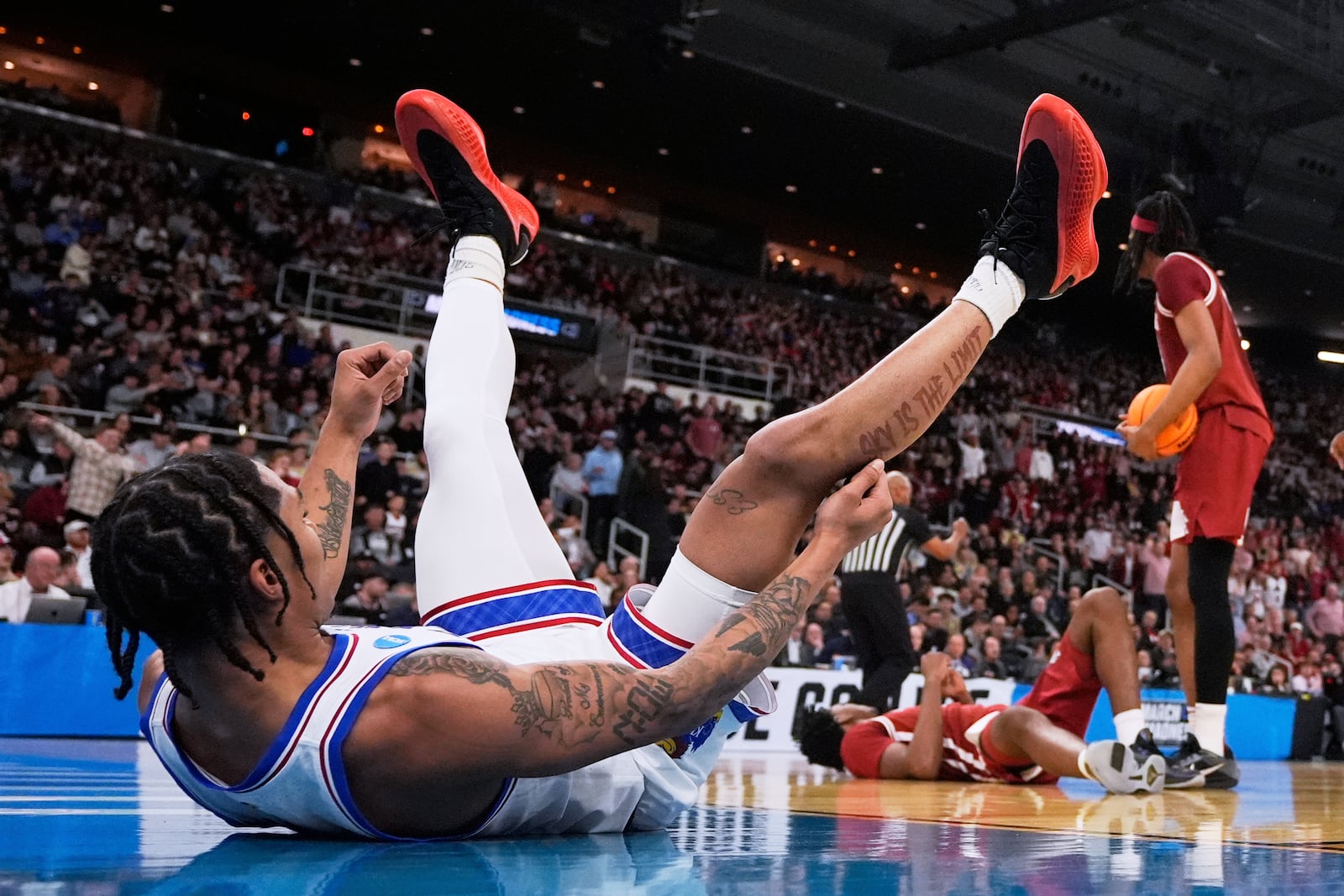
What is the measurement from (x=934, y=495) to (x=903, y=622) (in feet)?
27.3

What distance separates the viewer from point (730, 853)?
5.10 ft

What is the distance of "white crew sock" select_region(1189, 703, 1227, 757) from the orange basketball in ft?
2.37

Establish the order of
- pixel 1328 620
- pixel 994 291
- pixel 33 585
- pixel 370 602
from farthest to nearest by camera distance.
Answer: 1. pixel 1328 620
2. pixel 370 602
3. pixel 33 585
4. pixel 994 291

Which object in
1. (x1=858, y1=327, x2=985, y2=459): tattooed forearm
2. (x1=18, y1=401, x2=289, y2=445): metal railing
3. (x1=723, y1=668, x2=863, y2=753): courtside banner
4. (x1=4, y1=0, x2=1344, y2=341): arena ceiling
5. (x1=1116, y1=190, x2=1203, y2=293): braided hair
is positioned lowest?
(x1=723, y1=668, x2=863, y2=753): courtside banner

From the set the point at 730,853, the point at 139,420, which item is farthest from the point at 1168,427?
the point at 139,420

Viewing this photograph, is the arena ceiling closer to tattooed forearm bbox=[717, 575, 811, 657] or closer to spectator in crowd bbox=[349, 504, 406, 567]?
spectator in crowd bbox=[349, 504, 406, 567]

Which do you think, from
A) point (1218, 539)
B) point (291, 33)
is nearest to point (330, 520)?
point (1218, 539)

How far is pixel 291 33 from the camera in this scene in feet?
50.0

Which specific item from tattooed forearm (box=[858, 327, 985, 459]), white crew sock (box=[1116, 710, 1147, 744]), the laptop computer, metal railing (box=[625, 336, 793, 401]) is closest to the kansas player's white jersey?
tattooed forearm (box=[858, 327, 985, 459])

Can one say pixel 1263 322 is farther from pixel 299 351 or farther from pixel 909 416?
pixel 909 416

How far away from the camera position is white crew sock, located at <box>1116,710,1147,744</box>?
3.27 meters

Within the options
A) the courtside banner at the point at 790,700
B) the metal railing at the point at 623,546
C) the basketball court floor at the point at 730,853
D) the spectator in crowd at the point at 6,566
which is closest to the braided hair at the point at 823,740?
the basketball court floor at the point at 730,853

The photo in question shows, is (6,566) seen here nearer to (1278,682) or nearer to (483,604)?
(483,604)

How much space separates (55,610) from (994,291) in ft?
16.6
